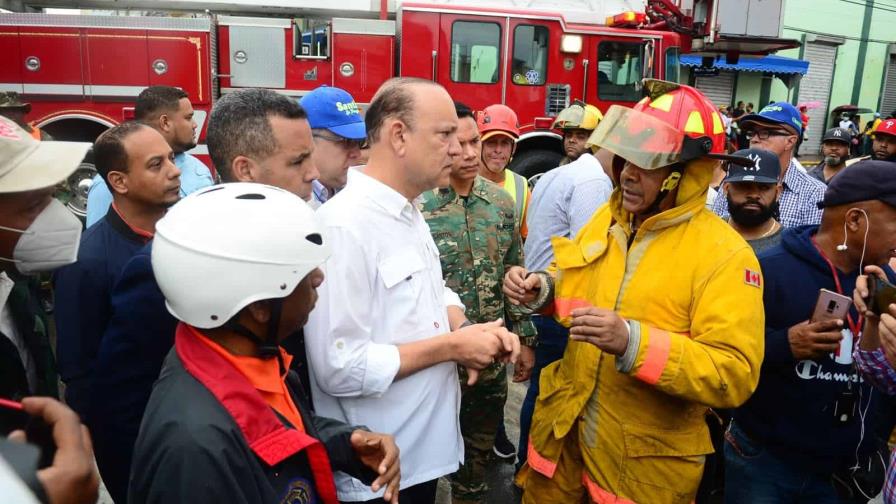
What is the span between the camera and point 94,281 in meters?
2.28

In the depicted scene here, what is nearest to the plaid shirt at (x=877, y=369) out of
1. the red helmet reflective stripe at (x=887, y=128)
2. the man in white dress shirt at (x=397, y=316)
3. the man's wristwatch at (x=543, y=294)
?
the man's wristwatch at (x=543, y=294)

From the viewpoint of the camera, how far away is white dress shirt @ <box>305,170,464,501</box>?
1917 mm

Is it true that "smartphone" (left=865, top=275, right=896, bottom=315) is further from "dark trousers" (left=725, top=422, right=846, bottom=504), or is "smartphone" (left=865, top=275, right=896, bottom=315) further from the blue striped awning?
the blue striped awning

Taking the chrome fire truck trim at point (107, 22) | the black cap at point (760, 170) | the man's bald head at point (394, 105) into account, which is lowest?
the black cap at point (760, 170)

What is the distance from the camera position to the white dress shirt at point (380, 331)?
1.92 m

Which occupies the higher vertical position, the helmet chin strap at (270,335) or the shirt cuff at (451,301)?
the helmet chin strap at (270,335)

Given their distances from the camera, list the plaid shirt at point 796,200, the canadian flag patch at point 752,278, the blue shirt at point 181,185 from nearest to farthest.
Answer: the canadian flag patch at point 752,278
the blue shirt at point 181,185
the plaid shirt at point 796,200

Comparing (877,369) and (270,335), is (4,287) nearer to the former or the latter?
(270,335)

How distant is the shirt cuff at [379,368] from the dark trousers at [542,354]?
1.84 m

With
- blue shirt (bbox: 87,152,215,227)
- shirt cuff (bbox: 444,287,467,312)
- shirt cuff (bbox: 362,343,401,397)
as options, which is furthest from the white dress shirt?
blue shirt (bbox: 87,152,215,227)

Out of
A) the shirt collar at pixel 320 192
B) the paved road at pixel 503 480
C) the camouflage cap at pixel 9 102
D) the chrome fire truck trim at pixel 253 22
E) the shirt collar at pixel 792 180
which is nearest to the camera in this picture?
the shirt collar at pixel 320 192

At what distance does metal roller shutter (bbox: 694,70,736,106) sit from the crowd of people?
1988 centimetres

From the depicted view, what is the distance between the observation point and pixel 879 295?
1.99 m

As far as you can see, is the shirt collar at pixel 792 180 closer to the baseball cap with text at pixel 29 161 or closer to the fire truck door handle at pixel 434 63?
the baseball cap with text at pixel 29 161
